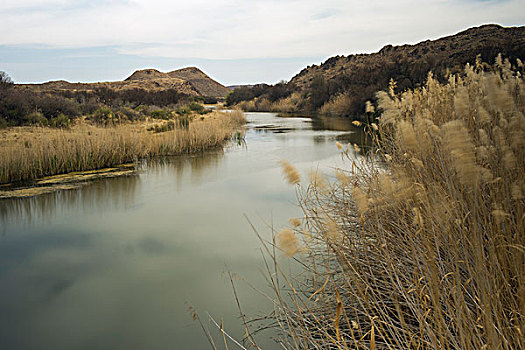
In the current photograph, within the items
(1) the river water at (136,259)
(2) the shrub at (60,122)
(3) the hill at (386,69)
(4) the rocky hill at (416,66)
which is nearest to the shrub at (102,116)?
(2) the shrub at (60,122)

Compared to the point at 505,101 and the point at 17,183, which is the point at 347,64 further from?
the point at 505,101

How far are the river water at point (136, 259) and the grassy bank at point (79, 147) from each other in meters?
1.00

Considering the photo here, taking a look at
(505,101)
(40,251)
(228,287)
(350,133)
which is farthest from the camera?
(350,133)

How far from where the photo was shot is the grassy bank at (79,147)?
6.75 meters

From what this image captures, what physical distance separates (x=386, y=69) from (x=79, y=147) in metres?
14.8

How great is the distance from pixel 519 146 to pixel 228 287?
A: 2.55 meters

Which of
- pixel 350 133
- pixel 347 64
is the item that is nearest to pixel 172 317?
pixel 350 133

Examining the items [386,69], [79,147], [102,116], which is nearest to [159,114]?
[102,116]

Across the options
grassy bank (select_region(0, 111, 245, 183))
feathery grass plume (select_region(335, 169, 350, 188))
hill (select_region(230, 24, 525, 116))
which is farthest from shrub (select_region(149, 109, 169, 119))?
feathery grass plume (select_region(335, 169, 350, 188))

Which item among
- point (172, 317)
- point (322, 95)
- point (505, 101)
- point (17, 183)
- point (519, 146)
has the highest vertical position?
point (322, 95)

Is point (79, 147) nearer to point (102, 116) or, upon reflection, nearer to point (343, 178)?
point (102, 116)

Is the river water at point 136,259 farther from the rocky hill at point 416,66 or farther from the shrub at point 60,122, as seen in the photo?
the rocky hill at point 416,66

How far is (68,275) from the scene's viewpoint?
3.71 m

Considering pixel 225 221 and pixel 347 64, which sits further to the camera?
pixel 347 64
